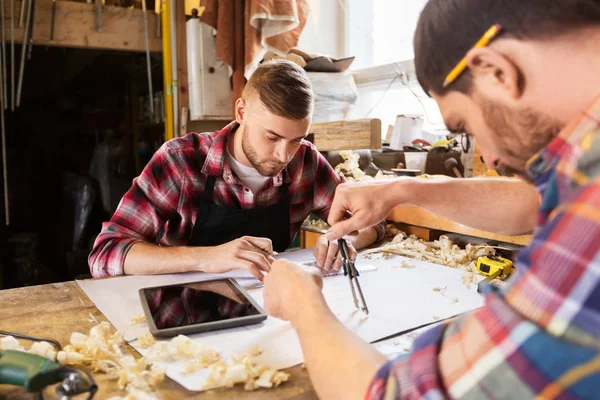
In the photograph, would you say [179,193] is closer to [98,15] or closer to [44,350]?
[44,350]

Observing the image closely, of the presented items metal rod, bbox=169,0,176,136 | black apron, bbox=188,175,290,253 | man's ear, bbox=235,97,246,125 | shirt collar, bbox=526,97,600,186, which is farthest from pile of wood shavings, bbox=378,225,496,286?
metal rod, bbox=169,0,176,136

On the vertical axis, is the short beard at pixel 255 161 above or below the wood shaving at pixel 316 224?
above

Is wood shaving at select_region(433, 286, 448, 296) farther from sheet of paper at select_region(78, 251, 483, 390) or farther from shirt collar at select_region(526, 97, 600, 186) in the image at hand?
shirt collar at select_region(526, 97, 600, 186)

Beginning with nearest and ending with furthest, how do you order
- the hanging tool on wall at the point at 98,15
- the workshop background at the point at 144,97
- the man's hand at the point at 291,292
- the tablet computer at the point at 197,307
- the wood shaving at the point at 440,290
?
the man's hand at the point at 291,292 < the tablet computer at the point at 197,307 < the wood shaving at the point at 440,290 < the workshop background at the point at 144,97 < the hanging tool on wall at the point at 98,15

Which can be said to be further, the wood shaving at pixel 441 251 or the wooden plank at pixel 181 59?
the wooden plank at pixel 181 59

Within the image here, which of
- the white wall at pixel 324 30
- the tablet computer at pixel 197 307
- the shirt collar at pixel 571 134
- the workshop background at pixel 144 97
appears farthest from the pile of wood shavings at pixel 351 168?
the shirt collar at pixel 571 134

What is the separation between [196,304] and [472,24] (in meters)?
0.75

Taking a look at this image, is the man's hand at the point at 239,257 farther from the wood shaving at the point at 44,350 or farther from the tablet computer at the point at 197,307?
the wood shaving at the point at 44,350

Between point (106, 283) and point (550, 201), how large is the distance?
1061 mm

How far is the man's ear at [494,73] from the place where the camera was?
1.61ft

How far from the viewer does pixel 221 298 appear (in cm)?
103

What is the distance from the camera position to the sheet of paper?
0.81 m

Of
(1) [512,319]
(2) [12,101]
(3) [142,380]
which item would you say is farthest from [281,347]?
(2) [12,101]

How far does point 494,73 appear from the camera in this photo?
0.51 m
